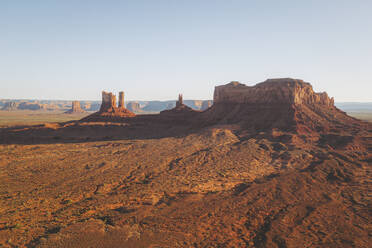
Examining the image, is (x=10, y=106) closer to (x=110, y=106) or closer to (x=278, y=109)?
(x=110, y=106)

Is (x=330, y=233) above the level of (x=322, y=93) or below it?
below

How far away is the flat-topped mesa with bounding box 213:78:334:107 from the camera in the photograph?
3909 cm

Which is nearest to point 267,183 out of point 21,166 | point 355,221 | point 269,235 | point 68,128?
point 355,221

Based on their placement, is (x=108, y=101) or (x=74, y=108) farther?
(x=74, y=108)

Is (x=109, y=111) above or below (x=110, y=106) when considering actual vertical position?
below

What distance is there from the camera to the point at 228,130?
114 ft

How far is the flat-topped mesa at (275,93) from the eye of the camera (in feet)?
128

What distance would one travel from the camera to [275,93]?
132ft

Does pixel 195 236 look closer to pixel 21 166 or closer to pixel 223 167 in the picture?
pixel 223 167

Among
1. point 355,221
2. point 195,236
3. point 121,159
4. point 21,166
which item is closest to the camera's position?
point 195,236

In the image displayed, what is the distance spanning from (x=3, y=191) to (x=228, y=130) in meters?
28.8

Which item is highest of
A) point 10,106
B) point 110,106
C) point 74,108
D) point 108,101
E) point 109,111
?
point 108,101

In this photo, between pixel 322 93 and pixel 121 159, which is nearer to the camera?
pixel 121 159

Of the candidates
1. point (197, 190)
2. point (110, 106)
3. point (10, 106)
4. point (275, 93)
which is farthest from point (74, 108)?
point (197, 190)
